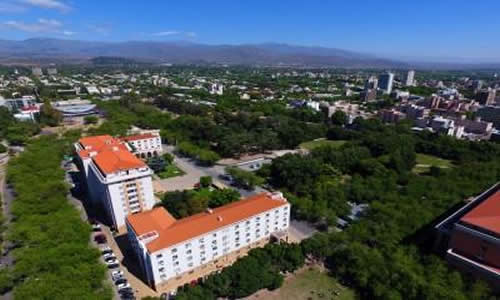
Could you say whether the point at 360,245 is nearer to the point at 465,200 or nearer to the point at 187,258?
the point at 187,258

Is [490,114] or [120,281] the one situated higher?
[490,114]

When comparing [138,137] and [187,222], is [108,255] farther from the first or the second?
[138,137]

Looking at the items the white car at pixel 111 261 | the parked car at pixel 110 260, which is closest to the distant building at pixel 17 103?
the parked car at pixel 110 260

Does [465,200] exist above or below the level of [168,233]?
below

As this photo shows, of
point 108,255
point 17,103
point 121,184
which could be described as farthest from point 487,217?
point 17,103

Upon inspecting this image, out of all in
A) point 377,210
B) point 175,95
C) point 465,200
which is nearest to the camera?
point 377,210

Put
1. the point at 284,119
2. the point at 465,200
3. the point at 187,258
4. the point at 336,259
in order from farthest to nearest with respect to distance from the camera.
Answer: the point at 284,119
the point at 465,200
the point at 336,259
the point at 187,258

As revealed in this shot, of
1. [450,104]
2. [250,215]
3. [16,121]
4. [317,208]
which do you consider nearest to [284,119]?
[317,208]
